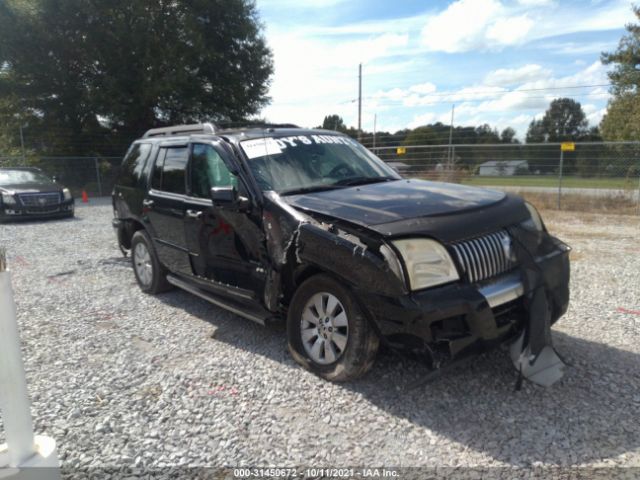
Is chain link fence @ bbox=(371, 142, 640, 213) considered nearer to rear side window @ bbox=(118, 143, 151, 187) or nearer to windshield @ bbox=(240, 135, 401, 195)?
windshield @ bbox=(240, 135, 401, 195)

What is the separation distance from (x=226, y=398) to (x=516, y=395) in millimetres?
2023

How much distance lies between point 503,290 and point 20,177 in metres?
14.9

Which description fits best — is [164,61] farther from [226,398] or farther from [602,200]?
[226,398]

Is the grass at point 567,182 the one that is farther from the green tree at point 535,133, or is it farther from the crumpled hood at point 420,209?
the green tree at point 535,133

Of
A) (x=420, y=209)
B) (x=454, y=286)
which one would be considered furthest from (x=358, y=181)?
(x=454, y=286)

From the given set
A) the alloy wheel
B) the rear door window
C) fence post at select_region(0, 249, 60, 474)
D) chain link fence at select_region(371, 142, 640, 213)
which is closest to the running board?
the alloy wheel

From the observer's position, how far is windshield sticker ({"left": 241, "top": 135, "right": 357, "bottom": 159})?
4.20 meters

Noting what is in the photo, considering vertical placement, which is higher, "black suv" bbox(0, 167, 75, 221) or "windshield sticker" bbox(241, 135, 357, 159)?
"windshield sticker" bbox(241, 135, 357, 159)

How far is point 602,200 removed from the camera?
12594 mm

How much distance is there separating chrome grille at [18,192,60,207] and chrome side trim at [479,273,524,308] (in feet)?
44.0

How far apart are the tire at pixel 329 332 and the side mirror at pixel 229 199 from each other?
90 centimetres

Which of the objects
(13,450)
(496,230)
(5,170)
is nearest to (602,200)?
(496,230)

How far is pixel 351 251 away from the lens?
3.04 metres

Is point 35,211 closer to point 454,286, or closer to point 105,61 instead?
point 105,61
